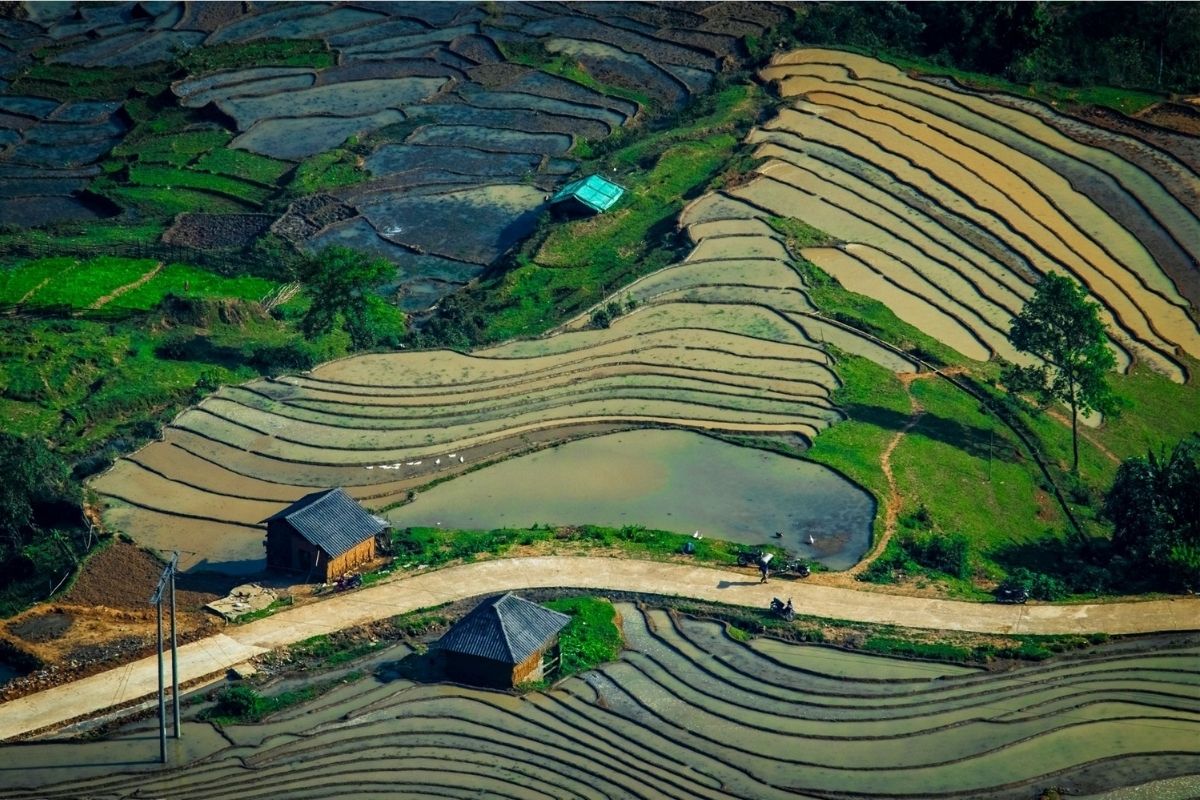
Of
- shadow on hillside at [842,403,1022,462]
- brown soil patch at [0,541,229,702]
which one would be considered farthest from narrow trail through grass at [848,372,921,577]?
brown soil patch at [0,541,229,702]

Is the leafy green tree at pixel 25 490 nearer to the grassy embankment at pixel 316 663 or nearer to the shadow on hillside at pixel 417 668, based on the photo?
the grassy embankment at pixel 316 663

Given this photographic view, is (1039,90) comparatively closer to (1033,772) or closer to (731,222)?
(731,222)

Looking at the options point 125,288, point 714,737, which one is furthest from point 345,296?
point 714,737

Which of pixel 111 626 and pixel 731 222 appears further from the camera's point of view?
pixel 731 222

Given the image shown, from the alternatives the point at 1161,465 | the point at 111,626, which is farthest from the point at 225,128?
the point at 1161,465

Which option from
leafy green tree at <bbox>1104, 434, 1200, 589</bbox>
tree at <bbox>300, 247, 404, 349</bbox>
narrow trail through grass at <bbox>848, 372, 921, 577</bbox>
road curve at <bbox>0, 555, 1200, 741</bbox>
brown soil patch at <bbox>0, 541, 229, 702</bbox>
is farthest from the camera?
tree at <bbox>300, 247, 404, 349</bbox>

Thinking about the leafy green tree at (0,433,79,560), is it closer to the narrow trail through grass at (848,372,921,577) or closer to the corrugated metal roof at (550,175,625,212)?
the narrow trail through grass at (848,372,921,577)

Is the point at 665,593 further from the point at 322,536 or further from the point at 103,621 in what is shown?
the point at 103,621
